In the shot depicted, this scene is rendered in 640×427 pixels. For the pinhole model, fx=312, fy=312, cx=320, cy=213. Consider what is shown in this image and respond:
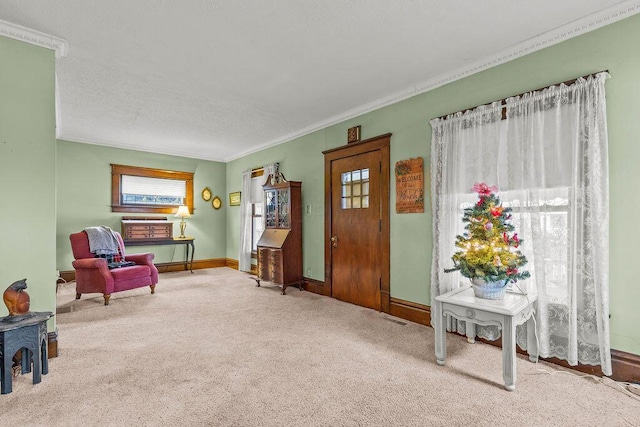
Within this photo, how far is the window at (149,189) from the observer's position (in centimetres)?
624

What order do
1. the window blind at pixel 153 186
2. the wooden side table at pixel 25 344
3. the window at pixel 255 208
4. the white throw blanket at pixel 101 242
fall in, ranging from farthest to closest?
the window at pixel 255 208, the window blind at pixel 153 186, the white throw blanket at pixel 101 242, the wooden side table at pixel 25 344

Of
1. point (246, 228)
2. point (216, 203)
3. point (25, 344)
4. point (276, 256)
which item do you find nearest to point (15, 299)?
point (25, 344)

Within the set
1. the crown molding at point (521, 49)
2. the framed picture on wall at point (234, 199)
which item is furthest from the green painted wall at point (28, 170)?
the framed picture on wall at point (234, 199)

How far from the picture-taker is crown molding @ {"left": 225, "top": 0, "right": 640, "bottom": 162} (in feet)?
7.43

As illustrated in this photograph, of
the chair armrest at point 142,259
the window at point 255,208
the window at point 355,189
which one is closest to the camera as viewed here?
the window at point 355,189

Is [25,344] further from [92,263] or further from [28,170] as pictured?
[92,263]

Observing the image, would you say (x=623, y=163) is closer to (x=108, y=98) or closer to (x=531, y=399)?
(x=531, y=399)

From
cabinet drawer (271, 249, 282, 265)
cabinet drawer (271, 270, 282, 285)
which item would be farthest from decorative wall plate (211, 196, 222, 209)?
cabinet drawer (271, 270, 282, 285)

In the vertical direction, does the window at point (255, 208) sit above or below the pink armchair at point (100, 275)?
above

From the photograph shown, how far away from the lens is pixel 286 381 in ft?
7.41

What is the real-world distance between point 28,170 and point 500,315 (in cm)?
382

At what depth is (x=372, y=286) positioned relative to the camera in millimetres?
4051

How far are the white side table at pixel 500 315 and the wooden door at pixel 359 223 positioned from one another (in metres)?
1.36

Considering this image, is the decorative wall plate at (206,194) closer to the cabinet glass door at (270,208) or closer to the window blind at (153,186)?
the window blind at (153,186)
